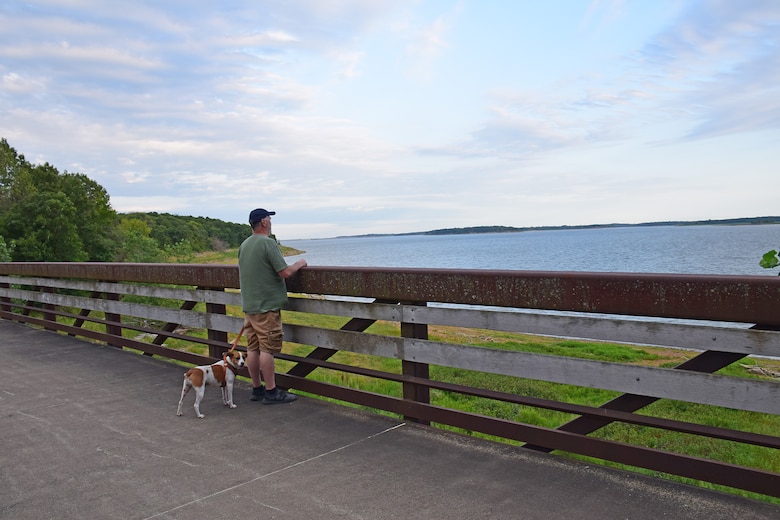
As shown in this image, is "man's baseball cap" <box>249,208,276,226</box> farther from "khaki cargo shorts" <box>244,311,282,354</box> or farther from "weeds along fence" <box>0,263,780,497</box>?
"khaki cargo shorts" <box>244,311,282,354</box>

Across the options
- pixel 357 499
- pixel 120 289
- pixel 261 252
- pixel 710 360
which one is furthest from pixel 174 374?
pixel 710 360


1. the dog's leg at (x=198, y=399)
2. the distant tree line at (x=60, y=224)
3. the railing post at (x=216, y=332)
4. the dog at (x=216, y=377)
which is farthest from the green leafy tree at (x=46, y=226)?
the dog's leg at (x=198, y=399)

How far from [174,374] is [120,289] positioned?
1.79 m

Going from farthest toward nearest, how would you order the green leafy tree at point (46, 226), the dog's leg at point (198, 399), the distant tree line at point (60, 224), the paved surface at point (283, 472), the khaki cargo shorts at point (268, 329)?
1. the green leafy tree at point (46, 226)
2. the distant tree line at point (60, 224)
3. the khaki cargo shorts at point (268, 329)
4. the dog's leg at point (198, 399)
5. the paved surface at point (283, 472)

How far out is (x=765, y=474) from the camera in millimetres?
3201

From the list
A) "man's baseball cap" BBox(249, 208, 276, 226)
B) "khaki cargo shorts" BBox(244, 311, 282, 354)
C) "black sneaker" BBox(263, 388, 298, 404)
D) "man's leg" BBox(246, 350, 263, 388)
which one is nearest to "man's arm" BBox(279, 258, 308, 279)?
"khaki cargo shorts" BBox(244, 311, 282, 354)

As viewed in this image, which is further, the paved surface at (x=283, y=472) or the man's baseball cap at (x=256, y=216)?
the man's baseball cap at (x=256, y=216)

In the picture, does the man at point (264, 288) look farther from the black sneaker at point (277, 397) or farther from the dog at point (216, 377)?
the dog at point (216, 377)

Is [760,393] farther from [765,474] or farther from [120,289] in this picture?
[120,289]

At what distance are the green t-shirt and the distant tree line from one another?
25476mm

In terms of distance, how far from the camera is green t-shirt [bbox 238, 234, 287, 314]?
5441mm

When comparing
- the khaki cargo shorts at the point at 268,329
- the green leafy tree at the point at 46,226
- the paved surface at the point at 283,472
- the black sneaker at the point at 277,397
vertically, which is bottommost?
the paved surface at the point at 283,472

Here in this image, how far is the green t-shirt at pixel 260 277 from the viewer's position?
5.44 metres

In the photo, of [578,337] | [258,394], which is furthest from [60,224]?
[578,337]
